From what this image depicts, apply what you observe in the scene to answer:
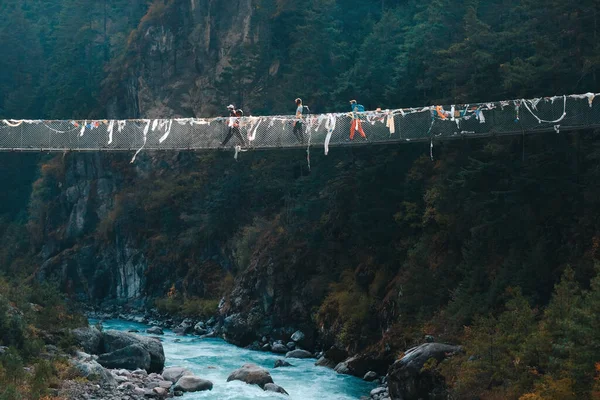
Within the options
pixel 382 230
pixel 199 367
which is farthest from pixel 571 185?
pixel 199 367

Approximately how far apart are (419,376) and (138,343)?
851 centimetres

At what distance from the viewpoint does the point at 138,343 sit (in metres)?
24.4

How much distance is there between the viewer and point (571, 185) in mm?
21609

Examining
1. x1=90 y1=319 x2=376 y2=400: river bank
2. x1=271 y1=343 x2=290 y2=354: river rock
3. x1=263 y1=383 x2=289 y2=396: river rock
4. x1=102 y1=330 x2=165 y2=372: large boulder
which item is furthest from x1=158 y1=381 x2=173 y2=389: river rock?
x1=271 y1=343 x2=290 y2=354: river rock

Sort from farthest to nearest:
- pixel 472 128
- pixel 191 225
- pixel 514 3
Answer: pixel 191 225 → pixel 514 3 → pixel 472 128

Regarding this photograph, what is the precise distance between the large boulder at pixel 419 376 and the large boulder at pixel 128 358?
702 cm

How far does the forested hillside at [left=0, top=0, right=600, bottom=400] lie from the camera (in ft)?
68.4

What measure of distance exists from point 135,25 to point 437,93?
35.2 m

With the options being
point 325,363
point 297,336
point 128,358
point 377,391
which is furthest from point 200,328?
point 377,391

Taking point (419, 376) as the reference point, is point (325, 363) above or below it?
below

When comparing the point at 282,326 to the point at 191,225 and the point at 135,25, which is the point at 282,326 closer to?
the point at 191,225

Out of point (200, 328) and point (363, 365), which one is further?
point (200, 328)

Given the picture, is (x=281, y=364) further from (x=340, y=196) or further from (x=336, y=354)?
(x=340, y=196)

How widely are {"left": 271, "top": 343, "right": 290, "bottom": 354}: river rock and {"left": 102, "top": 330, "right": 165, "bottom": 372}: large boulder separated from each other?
15.8 feet
